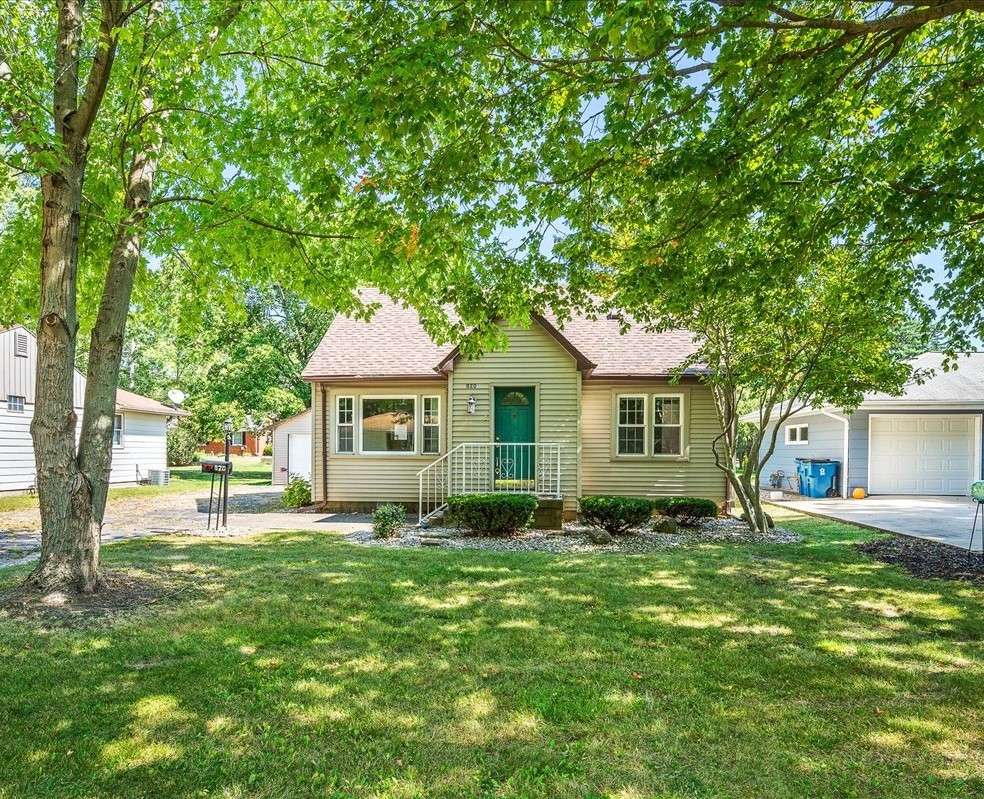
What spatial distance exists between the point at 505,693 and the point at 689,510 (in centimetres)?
829

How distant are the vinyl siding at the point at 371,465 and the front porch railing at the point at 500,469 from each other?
102 centimetres

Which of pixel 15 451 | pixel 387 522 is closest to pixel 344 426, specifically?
pixel 387 522

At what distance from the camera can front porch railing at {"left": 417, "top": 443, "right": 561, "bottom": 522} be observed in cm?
1175

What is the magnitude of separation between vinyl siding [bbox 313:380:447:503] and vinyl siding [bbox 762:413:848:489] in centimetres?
1213

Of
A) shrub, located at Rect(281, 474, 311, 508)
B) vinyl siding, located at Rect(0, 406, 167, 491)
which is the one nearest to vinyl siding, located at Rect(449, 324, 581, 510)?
shrub, located at Rect(281, 474, 311, 508)

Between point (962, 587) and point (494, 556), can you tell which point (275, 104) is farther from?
point (962, 587)

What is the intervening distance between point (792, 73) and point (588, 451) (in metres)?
8.88

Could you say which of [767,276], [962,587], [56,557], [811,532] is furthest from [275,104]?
[811,532]

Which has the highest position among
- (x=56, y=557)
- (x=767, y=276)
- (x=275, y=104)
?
(x=275, y=104)

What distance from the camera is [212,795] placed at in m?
2.58

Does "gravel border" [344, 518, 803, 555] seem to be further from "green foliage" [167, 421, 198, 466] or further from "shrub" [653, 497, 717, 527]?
"green foliage" [167, 421, 198, 466]

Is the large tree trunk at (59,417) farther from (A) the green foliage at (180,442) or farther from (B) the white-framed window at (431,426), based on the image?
(A) the green foliage at (180,442)

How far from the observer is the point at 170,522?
11766mm

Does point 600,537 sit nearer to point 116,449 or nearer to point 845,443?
point 845,443
